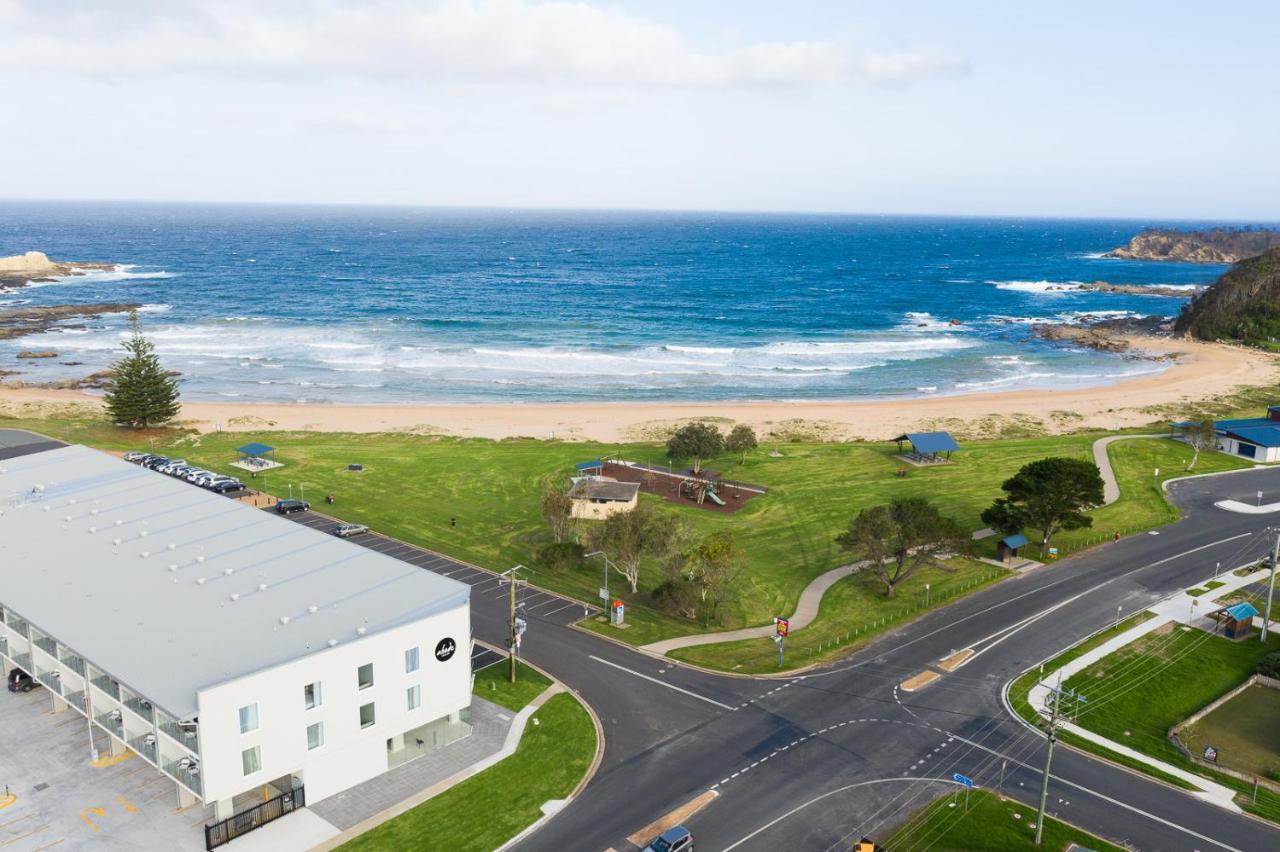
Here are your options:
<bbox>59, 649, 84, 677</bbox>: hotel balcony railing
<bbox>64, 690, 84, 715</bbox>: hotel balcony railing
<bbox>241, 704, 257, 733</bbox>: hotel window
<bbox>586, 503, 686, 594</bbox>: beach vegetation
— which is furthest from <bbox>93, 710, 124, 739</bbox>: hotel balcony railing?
<bbox>586, 503, 686, 594</bbox>: beach vegetation

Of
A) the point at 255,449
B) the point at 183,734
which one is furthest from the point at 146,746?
the point at 255,449

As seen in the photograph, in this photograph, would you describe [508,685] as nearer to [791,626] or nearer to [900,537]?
[791,626]

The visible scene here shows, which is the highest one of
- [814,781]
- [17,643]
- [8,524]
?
[8,524]

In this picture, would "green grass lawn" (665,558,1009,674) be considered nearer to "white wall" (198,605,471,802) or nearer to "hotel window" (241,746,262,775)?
"white wall" (198,605,471,802)

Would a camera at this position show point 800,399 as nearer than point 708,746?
No

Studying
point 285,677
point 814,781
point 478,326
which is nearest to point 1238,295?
point 478,326

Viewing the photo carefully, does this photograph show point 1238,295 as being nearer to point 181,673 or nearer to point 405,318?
point 405,318

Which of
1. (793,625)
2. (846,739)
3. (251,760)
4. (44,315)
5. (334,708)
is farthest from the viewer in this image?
(44,315)
